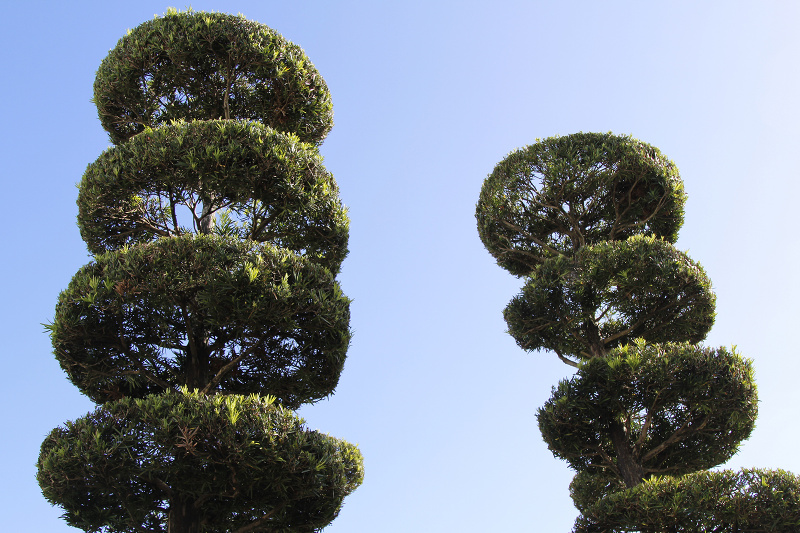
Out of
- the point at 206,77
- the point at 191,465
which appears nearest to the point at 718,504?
the point at 191,465

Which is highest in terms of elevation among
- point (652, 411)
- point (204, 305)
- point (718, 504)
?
point (204, 305)

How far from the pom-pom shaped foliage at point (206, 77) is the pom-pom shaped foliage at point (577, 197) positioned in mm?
5097

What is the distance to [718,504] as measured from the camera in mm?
8625

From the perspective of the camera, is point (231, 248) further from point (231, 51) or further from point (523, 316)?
point (523, 316)

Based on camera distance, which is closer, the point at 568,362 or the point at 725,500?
the point at 725,500

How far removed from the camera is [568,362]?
1277 centimetres

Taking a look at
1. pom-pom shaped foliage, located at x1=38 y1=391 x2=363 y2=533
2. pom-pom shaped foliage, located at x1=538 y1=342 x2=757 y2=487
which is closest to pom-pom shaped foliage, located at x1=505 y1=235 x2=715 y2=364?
pom-pom shaped foliage, located at x1=538 y1=342 x2=757 y2=487

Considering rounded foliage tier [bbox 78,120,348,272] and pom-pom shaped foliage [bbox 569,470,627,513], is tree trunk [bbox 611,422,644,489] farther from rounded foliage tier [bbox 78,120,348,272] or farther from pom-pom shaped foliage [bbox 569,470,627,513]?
rounded foliage tier [bbox 78,120,348,272]

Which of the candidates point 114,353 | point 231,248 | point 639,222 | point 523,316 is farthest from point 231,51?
point 639,222

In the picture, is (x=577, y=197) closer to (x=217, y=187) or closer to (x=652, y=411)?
(x=652, y=411)

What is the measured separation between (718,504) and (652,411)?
220cm

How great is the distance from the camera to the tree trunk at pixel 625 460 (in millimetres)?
10477

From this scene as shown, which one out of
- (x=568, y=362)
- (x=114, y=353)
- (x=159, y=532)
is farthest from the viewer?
(x=568, y=362)

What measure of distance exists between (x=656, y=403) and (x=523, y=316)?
3025 mm
